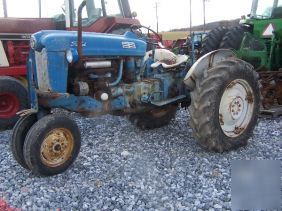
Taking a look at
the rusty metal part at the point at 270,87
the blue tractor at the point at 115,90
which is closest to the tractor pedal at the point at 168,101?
the blue tractor at the point at 115,90

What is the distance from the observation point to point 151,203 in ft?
11.2

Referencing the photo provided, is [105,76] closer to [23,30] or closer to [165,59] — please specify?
[165,59]

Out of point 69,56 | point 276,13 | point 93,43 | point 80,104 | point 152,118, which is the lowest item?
point 152,118

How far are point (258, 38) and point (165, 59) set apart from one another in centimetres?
312

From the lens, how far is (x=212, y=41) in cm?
793

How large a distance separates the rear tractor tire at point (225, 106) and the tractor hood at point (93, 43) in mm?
845

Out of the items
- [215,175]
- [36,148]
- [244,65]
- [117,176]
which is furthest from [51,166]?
[244,65]

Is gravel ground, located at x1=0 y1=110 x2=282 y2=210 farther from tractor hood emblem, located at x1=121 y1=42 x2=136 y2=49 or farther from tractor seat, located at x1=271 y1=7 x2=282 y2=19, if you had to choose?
tractor seat, located at x1=271 y1=7 x2=282 y2=19

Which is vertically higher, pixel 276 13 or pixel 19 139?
pixel 276 13

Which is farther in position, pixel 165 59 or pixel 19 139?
pixel 165 59

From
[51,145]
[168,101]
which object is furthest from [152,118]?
[51,145]

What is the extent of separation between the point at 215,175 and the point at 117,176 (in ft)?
3.05

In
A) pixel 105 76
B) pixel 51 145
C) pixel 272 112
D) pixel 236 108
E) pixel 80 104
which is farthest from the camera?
pixel 272 112

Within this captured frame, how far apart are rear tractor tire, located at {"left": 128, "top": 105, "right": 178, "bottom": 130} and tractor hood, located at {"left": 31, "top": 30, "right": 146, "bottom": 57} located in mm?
986
